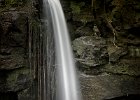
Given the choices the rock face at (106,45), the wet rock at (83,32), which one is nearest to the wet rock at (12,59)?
the rock face at (106,45)

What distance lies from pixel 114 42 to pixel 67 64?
205 centimetres

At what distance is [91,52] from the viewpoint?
1073 centimetres

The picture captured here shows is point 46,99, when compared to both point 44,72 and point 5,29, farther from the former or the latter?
point 5,29

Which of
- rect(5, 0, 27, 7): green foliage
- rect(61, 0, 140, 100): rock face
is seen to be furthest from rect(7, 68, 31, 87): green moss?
rect(5, 0, 27, 7): green foliage

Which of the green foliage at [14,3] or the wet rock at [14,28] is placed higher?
the green foliage at [14,3]

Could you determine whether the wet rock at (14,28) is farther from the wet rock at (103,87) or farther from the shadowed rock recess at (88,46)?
the wet rock at (103,87)

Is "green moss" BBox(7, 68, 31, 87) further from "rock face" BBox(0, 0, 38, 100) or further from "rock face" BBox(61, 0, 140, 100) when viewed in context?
"rock face" BBox(61, 0, 140, 100)

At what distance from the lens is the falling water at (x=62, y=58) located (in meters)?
10.6

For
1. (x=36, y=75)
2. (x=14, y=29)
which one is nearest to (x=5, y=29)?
(x=14, y=29)

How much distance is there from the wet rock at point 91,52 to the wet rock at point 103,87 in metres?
0.54

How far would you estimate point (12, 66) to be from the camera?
973 centimetres

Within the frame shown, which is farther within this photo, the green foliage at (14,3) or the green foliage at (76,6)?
the green foliage at (76,6)

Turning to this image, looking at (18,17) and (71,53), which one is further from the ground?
(18,17)

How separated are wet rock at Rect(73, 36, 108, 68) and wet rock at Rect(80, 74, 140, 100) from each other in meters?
0.54
